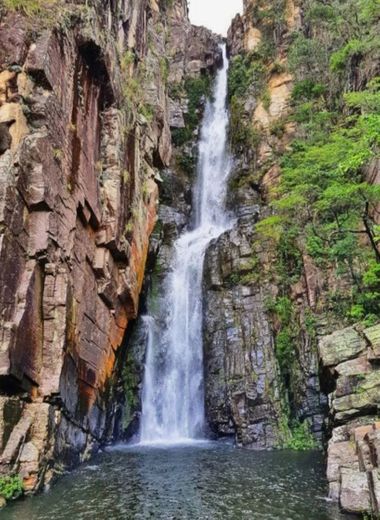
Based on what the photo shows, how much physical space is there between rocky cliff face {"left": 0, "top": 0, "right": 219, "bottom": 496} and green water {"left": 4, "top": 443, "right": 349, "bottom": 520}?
111 cm

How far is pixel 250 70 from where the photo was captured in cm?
3681

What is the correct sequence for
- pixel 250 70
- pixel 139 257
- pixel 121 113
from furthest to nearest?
pixel 250 70 < pixel 139 257 < pixel 121 113

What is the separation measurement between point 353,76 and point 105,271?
19.4 metres

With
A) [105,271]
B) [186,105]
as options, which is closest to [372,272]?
[105,271]

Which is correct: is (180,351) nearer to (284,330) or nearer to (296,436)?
(284,330)

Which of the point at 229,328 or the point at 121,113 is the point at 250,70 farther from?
the point at 229,328

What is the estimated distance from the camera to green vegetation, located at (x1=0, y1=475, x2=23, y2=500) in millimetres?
10750

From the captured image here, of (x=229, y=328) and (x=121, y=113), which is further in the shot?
(x=229, y=328)

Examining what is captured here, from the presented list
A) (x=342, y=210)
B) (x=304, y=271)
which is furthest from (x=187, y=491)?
(x=342, y=210)

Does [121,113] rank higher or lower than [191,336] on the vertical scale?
higher

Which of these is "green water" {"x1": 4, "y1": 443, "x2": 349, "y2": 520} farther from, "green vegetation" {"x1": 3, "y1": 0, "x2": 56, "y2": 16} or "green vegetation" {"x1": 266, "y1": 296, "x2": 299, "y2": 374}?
"green vegetation" {"x1": 3, "y1": 0, "x2": 56, "y2": 16}

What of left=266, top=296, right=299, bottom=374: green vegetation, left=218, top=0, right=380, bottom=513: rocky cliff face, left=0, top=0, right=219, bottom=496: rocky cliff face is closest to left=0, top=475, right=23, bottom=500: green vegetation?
left=0, top=0, right=219, bottom=496: rocky cliff face

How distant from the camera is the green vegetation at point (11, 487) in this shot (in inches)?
423

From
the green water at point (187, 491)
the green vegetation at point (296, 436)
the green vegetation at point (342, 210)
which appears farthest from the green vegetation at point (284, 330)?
the green water at point (187, 491)
